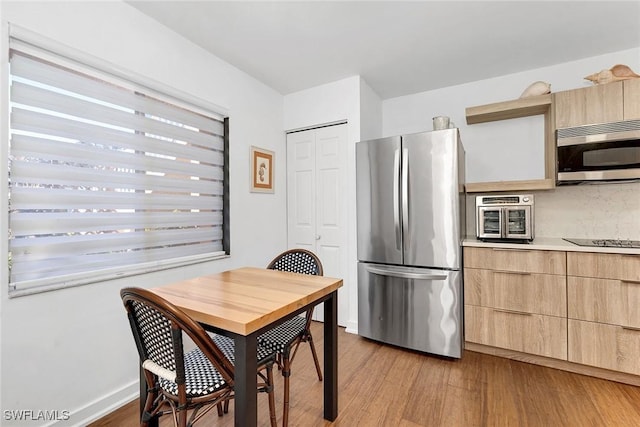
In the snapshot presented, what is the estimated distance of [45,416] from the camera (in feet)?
4.96

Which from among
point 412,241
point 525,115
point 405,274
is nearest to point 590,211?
point 525,115

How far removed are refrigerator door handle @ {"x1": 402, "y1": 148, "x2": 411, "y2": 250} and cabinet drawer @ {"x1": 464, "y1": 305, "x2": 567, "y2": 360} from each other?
77 centimetres

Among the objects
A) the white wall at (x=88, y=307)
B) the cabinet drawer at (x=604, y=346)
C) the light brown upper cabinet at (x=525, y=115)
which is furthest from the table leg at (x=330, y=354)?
the light brown upper cabinet at (x=525, y=115)

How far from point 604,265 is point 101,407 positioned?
3463 mm

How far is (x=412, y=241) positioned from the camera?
2.50m

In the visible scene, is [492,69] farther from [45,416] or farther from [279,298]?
[45,416]

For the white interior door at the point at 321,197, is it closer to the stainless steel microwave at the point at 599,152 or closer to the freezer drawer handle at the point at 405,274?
the freezer drawer handle at the point at 405,274

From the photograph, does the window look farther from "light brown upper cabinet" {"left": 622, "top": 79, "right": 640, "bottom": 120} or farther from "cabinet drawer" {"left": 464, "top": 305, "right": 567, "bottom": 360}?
"light brown upper cabinet" {"left": 622, "top": 79, "right": 640, "bottom": 120}

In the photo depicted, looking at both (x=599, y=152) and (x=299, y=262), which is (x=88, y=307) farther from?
(x=599, y=152)

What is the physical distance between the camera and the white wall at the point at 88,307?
1.44 metres

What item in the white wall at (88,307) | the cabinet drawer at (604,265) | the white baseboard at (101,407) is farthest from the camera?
the cabinet drawer at (604,265)

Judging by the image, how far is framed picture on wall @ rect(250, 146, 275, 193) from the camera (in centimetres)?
299

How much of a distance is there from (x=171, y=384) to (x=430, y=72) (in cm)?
328

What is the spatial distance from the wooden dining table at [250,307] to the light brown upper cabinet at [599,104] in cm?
242
